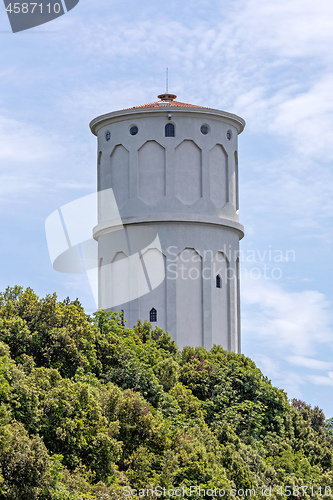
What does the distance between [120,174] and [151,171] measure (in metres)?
1.48

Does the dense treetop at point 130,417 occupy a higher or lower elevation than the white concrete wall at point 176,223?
lower

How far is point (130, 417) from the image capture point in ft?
76.3

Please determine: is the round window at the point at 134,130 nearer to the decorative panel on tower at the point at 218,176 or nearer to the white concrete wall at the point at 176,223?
the white concrete wall at the point at 176,223

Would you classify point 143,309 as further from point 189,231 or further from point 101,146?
point 101,146

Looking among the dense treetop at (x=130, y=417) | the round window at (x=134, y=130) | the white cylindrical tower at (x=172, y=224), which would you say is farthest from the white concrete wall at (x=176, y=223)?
the dense treetop at (x=130, y=417)

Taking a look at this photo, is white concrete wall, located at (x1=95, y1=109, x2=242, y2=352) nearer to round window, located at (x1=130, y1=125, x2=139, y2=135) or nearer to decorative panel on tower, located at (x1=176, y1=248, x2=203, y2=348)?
decorative panel on tower, located at (x1=176, y1=248, x2=203, y2=348)

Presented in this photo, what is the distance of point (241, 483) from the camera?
981 inches

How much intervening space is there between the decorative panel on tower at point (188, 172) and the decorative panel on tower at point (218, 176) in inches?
25.5

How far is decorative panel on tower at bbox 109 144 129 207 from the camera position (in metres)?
37.8

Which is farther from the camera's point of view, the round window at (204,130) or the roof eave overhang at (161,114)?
the round window at (204,130)

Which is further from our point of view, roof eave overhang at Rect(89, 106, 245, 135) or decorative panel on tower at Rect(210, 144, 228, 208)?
decorative panel on tower at Rect(210, 144, 228, 208)

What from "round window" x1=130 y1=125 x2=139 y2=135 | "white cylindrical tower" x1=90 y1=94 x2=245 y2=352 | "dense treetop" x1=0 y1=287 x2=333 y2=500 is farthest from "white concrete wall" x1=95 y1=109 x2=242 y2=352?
"dense treetop" x1=0 y1=287 x2=333 y2=500

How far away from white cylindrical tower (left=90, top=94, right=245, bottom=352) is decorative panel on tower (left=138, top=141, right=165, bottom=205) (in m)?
0.04

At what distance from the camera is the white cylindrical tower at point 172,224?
121ft
